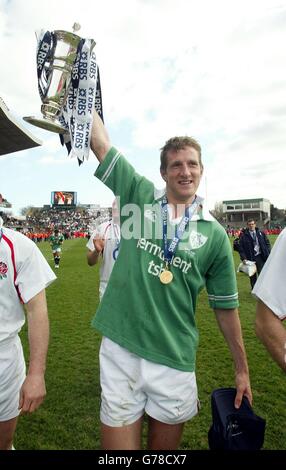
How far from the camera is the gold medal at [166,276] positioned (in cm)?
221

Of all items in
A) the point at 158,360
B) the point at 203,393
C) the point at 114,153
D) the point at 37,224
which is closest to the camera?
the point at 158,360

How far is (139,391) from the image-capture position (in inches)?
84.0

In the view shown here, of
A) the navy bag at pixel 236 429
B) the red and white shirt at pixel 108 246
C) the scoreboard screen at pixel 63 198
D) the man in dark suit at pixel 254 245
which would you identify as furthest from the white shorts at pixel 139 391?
the scoreboard screen at pixel 63 198

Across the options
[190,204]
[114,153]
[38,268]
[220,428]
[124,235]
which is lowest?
[220,428]

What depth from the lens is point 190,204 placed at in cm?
244

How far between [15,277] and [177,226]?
103cm

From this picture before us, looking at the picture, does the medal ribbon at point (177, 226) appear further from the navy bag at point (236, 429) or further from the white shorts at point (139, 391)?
the navy bag at point (236, 429)

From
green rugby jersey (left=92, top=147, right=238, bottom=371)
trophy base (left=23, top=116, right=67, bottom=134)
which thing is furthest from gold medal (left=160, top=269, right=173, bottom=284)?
trophy base (left=23, top=116, right=67, bottom=134)

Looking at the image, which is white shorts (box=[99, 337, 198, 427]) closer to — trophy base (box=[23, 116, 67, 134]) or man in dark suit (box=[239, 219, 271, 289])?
trophy base (box=[23, 116, 67, 134])

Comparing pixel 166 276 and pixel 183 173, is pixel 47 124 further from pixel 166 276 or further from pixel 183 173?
pixel 166 276

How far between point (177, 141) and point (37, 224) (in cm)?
9656

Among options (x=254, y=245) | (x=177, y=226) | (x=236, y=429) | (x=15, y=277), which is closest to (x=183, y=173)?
(x=177, y=226)
